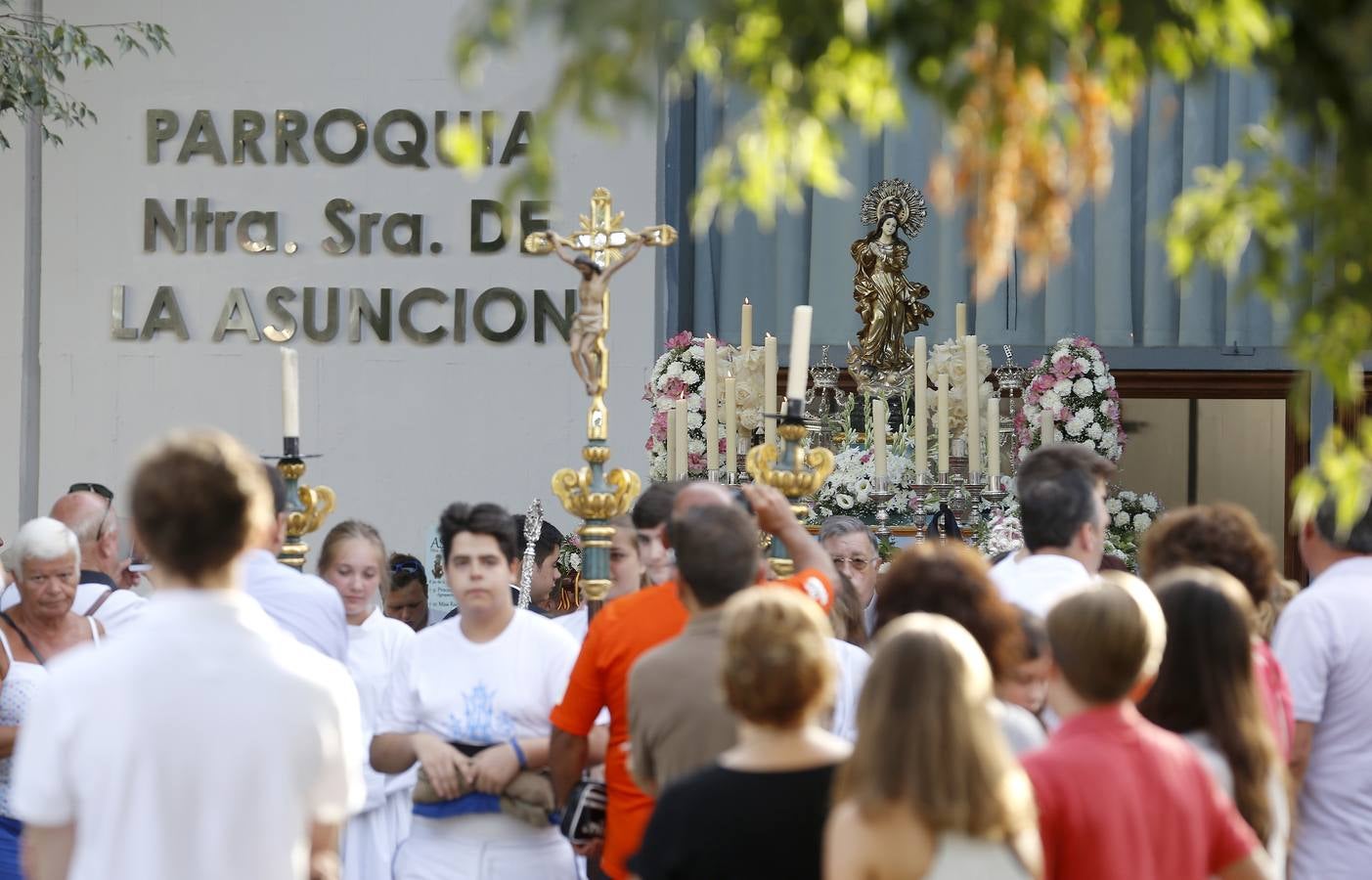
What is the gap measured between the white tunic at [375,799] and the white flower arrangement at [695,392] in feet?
6.98

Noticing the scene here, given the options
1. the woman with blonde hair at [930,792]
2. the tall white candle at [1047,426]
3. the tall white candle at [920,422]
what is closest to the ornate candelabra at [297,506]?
the tall white candle at [920,422]

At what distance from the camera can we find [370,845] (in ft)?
18.3

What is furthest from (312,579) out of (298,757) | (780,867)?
(780,867)

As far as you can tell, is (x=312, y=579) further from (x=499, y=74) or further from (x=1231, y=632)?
(x=499, y=74)

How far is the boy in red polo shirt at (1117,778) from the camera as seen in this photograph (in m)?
3.02

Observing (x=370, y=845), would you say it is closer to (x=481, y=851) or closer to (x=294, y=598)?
(x=481, y=851)

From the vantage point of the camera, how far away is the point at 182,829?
2.82 metres

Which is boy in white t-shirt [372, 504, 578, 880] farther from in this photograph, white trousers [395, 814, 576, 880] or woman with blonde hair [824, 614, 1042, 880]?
woman with blonde hair [824, 614, 1042, 880]

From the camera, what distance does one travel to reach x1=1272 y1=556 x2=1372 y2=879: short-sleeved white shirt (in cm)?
452

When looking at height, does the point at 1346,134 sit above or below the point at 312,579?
above

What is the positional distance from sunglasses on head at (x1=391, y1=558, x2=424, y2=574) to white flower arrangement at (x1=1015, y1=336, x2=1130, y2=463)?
2651 mm

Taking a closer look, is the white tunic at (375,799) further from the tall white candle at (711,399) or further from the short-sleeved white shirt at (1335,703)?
the short-sleeved white shirt at (1335,703)

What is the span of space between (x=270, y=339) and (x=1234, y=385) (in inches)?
220

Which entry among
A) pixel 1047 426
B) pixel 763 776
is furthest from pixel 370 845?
pixel 1047 426
